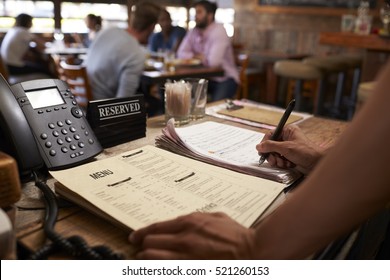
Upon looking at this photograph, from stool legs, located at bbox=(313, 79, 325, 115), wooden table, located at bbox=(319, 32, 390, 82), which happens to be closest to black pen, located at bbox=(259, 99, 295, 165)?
wooden table, located at bbox=(319, 32, 390, 82)

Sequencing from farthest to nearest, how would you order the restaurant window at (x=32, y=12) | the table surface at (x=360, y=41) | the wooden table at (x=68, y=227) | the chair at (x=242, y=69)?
the restaurant window at (x=32, y=12), the chair at (x=242, y=69), the table surface at (x=360, y=41), the wooden table at (x=68, y=227)

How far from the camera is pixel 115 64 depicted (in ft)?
9.16

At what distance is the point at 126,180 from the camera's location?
0.75 m

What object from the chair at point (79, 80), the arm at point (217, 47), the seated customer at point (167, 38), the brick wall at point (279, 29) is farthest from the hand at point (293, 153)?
the brick wall at point (279, 29)

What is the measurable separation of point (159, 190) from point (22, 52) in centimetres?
443

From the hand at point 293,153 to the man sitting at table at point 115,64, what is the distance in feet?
6.57

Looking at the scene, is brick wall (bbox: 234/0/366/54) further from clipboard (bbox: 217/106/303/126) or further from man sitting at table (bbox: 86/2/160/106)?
clipboard (bbox: 217/106/303/126)

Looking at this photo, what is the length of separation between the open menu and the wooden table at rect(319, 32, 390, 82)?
2.20m

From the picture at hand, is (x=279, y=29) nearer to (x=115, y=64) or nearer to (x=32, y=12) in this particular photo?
(x=32, y=12)

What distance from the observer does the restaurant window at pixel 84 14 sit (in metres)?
5.54

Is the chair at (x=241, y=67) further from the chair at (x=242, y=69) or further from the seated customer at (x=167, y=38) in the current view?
the seated customer at (x=167, y=38)

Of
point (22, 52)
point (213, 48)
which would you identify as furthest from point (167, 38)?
point (22, 52)

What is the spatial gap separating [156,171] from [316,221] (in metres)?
0.39
